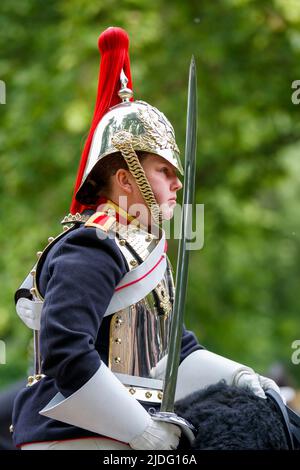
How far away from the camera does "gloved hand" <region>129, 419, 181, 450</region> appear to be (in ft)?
9.73

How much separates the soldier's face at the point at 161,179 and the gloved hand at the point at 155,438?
71 cm

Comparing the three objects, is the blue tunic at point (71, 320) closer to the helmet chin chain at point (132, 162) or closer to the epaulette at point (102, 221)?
the epaulette at point (102, 221)

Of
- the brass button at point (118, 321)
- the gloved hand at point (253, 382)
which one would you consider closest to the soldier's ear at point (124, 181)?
the brass button at point (118, 321)

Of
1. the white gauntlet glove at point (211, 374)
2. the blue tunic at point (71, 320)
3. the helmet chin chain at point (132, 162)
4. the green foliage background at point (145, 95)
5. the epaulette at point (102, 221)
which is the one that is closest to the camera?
the blue tunic at point (71, 320)

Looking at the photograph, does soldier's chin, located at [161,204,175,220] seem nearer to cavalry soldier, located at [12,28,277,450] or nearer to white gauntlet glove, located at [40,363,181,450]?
cavalry soldier, located at [12,28,277,450]

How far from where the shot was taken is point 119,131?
330 centimetres

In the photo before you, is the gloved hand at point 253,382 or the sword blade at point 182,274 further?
the gloved hand at point 253,382

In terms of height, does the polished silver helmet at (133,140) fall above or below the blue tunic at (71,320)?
above

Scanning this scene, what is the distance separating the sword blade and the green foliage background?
5904mm

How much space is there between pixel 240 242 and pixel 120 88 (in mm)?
8255

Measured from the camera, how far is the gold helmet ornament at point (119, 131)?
10.8 feet

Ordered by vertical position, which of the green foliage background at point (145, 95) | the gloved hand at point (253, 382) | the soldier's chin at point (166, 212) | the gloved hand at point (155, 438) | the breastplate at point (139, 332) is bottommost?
the gloved hand at point (155, 438)

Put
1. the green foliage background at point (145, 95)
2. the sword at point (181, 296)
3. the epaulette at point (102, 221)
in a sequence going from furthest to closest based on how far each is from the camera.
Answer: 1. the green foliage background at point (145, 95)
2. the epaulette at point (102, 221)
3. the sword at point (181, 296)
